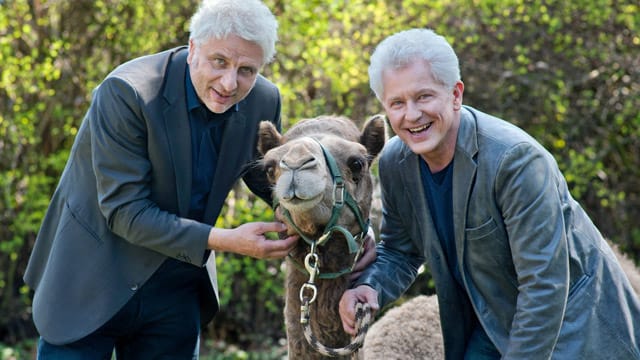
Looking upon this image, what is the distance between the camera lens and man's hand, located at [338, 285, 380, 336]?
11.8 feet

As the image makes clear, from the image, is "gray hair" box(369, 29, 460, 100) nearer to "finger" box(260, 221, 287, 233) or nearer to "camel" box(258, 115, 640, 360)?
"camel" box(258, 115, 640, 360)

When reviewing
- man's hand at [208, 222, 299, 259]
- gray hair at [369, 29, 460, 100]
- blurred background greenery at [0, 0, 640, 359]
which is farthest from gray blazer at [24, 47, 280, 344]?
blurred background greenery at [0, 0, 640, 359]

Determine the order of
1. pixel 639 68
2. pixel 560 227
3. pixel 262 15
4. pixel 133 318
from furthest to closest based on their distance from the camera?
1. pixel 639 68
2. pixel 133 318
3. pixel 262 15
4. pixel 560 227

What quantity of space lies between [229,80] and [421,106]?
848 millimetres

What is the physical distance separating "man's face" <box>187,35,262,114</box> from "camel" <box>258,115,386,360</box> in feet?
0.77

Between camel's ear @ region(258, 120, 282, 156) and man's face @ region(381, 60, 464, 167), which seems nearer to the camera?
man's face @ region(381, 60, 464, 167)

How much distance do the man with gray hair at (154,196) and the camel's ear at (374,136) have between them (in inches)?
21.3

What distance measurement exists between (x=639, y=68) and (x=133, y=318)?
5.61m

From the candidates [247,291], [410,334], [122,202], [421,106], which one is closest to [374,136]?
[421,106]

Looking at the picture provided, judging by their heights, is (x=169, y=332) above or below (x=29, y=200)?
above

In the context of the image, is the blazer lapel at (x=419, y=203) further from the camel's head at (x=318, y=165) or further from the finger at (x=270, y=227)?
the finger at (x=270, y=227)

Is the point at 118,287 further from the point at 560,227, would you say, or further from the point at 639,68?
the point at 639,68

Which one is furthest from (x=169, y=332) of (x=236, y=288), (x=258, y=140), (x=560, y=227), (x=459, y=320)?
(x=236, y=288)

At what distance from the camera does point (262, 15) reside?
3746mm
